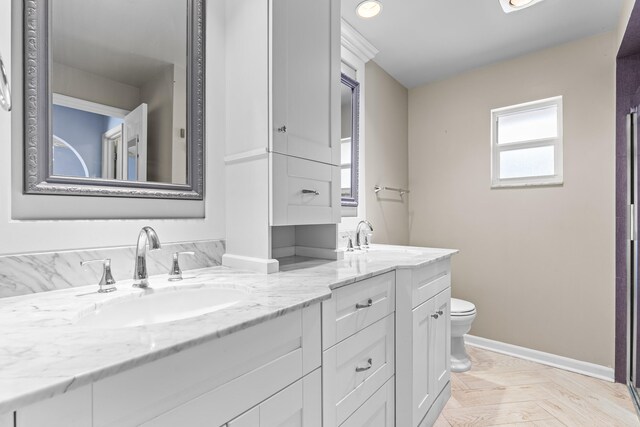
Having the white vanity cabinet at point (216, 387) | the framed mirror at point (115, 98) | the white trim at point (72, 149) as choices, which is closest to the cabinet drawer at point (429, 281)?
the white vanity cabinet at point (216, 387)

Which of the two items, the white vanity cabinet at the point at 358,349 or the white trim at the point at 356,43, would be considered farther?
the white trim at the point at 356,43

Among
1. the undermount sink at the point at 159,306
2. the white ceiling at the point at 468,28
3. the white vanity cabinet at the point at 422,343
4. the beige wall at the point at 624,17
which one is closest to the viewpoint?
the undermount sink at the point at 159,306

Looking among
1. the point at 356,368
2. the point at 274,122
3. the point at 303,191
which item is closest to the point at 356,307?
the point at 356,368

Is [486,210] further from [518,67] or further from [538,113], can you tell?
[518,67]

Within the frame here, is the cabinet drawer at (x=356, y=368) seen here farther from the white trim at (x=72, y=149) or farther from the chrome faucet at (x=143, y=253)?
the white trim at (x=72, y=149)

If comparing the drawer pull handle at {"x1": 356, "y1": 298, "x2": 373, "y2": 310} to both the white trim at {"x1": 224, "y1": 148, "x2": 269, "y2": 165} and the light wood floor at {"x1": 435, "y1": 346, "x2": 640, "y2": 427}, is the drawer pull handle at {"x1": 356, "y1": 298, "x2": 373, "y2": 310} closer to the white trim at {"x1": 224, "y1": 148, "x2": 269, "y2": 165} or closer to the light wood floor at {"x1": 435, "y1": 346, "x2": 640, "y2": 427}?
the white trim at {"x1": 224, "y1": 148, "x2": 269, "y2": 165}

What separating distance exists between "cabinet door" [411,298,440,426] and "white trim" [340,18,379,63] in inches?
69.9

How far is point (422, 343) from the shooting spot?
1.53 m

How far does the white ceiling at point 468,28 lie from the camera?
1941 mm

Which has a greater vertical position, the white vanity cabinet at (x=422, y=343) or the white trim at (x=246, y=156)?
the white trim at (x=246, y=156)

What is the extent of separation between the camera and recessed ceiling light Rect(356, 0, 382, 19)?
1.87m

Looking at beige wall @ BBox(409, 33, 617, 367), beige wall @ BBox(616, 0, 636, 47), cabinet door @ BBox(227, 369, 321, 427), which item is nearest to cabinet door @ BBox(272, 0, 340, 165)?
cabinet door @ BBox(227, 369, 321, 427)

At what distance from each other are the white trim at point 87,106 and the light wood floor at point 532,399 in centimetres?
217

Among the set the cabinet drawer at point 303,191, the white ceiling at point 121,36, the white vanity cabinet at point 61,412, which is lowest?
the white vanity cabinet at point 61,412
